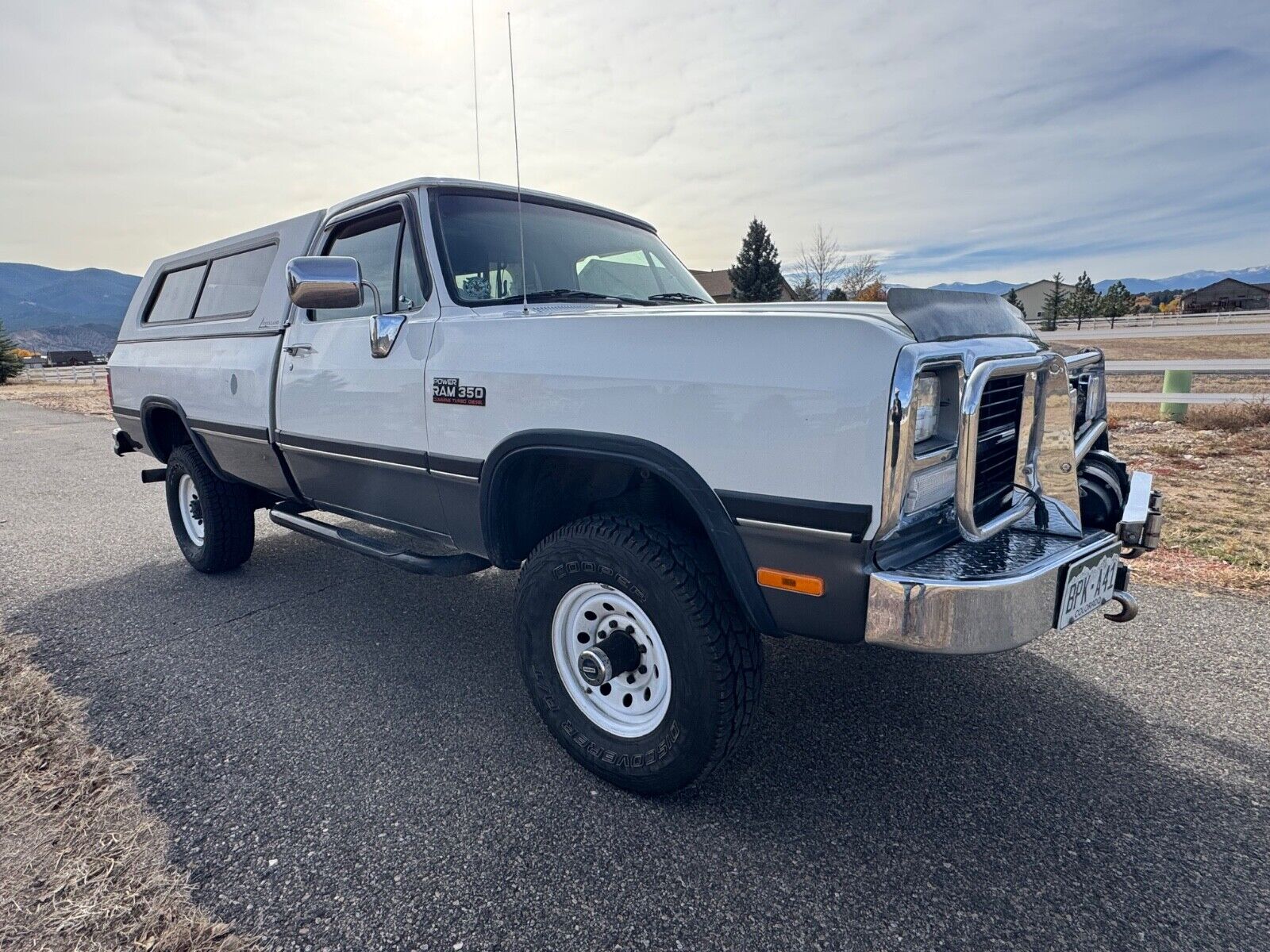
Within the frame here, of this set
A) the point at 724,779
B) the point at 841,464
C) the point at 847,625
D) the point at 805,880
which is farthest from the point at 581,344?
the point at 805,880

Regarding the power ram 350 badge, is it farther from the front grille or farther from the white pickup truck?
the front grille

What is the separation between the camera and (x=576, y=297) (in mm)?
3244

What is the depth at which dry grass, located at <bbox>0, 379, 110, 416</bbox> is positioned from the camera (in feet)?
58.0

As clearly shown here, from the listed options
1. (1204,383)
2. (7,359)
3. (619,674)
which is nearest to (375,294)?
(619,674)

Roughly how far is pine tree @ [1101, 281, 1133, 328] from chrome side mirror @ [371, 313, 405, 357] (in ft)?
230

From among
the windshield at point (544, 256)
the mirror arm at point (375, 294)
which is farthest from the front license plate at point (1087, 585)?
the mirror arm at point (375, 294)

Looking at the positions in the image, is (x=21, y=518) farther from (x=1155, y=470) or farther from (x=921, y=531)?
(x=1155, y=470)

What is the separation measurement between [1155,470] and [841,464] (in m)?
6.19

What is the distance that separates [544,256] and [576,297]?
287 mm

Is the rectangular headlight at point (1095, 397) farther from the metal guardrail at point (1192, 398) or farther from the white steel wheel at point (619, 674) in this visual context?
the metal guardrail at point (1192, 398)

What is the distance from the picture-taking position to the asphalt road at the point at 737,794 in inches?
75.8

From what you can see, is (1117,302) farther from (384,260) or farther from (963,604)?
(963,604)

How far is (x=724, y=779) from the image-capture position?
2.52 meters

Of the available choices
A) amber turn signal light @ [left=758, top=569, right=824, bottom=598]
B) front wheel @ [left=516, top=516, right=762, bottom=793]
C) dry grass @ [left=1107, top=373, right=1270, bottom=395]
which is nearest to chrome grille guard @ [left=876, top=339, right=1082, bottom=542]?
amber turn signal light @ [left=758, top=569, right=824, bottom=598]
